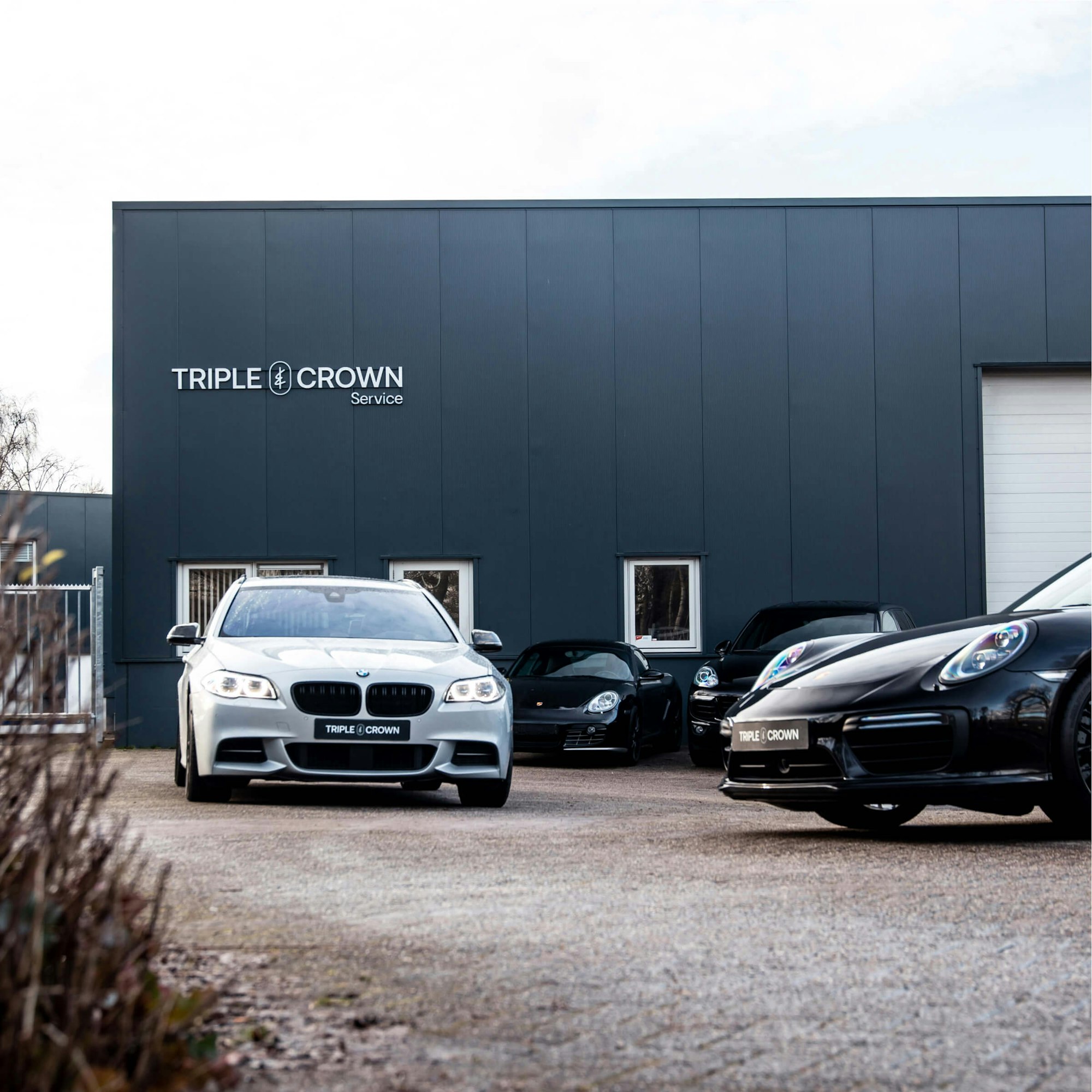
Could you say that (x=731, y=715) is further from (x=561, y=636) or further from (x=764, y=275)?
(x=764, y=275)

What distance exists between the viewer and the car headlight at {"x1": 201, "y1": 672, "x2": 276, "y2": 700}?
8.77 metres

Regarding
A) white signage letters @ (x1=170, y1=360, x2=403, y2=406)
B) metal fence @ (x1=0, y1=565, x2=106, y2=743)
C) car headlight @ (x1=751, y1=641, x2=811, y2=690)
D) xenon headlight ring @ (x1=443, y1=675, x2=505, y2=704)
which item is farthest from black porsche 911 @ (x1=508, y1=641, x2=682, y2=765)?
metal fence @ (x1=0, y1=565, x2=106, y2=743)

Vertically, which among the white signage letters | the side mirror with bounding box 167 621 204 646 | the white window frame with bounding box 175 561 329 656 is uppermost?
the white signage letters

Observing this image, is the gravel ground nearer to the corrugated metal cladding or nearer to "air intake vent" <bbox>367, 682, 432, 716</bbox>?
"air intake vent" <bbox>367, 682, 432, 716</bbox>

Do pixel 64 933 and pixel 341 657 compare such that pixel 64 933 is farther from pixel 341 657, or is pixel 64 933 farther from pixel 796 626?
pixel 796 626

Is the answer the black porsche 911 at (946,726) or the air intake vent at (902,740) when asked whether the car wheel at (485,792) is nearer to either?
the black porsche 911 at (946,726)

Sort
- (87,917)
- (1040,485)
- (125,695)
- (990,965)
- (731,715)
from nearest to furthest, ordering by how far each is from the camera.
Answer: (87,917), (990,965), (731,715), (125,695), (1040,485)

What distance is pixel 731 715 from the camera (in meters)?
7.25

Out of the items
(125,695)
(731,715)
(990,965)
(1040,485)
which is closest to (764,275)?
(1040,485)

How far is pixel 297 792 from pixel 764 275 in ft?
39.9

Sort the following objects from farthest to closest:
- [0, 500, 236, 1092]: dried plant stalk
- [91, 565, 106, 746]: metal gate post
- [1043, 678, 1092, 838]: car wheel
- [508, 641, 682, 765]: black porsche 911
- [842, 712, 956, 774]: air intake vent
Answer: [91, 565, 106, 746]: metal gate post → [508, 641, 682, 765]: black porsche 911 → [842, 712, 956, 774]: air intake vent → [1043, 678, 1092, 838]: car wheel → [0, 500, 236, 1092]: dried plant stalk

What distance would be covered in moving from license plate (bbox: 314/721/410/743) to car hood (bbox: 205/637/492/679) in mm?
299

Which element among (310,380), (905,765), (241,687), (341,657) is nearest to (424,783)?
(341,657)

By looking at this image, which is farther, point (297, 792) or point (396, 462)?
point (396, 462)
